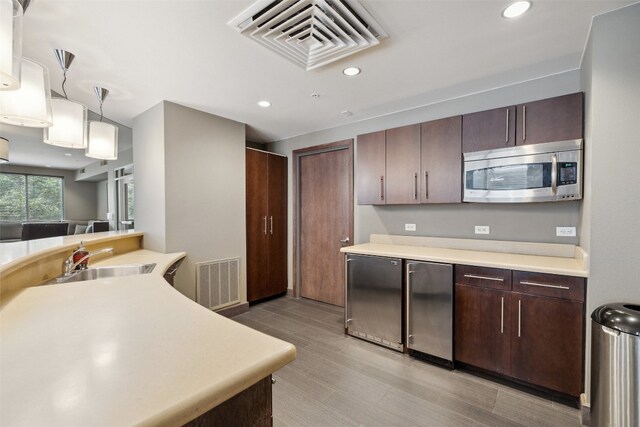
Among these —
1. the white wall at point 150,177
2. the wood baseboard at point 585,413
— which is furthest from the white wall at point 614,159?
the white wall at point 150,177

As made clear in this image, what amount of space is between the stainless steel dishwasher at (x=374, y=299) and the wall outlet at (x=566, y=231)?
4.52 feet

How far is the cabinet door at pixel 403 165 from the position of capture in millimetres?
2941

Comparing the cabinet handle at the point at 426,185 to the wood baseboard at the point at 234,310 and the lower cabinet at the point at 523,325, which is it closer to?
the lower cabinet at the point at 523,325

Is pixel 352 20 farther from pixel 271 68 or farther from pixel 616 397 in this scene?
pixel 616 397

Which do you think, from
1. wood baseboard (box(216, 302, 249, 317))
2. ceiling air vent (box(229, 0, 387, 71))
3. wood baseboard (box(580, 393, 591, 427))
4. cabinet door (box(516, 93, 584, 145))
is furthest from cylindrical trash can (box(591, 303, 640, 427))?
wood baseboard (box(216, 302, 249, 317))

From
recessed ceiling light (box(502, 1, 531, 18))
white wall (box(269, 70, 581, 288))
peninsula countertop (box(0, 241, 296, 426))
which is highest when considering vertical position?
recessed ceiling light (box(502, 1, 531, 18))

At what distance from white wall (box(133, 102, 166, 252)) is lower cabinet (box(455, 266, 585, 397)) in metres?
3.06

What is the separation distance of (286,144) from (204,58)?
8.00ft

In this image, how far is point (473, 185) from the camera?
2609 millimetres

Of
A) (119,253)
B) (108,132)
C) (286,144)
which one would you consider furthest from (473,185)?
Answer: (119,253)

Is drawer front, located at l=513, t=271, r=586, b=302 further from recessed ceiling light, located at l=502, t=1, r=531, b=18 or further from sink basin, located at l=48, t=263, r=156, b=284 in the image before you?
sink basin, located at l=48, t=263, r=156, b=284

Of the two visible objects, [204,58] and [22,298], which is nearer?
[22,298]

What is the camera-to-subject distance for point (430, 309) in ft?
8.18

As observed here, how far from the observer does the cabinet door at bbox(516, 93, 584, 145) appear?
214 centimetres
